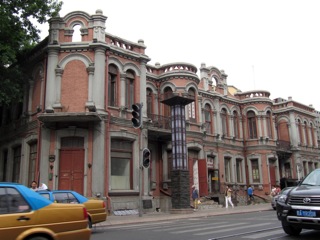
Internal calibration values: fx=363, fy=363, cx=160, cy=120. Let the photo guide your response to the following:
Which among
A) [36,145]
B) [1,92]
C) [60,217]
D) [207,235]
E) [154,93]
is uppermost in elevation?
[154,93]

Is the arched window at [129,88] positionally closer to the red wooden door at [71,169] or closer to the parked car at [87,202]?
the red wooden door at [71,169]

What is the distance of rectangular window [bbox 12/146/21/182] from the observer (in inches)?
974

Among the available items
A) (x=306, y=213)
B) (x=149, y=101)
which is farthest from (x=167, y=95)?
(x=306, y=213)

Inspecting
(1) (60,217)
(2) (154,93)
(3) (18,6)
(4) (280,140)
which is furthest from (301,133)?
(1) (60,217)

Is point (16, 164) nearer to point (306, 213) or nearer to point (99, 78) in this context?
point (99, 78)

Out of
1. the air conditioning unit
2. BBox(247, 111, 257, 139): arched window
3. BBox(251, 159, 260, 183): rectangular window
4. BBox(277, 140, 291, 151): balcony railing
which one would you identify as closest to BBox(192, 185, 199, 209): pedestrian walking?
the air conditioning unit

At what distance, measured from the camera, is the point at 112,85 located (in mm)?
23594

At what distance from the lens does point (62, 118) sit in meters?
20.8

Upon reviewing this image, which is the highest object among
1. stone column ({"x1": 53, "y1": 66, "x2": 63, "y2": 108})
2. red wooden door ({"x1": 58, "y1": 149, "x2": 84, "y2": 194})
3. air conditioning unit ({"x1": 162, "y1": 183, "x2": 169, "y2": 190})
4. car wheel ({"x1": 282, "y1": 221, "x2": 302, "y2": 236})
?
stone column ({"x1": 53, "y1": 66, "x2": 63, "y2": 108})

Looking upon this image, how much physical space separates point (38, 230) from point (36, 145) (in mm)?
16932

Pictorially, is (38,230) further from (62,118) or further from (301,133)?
(301,133)

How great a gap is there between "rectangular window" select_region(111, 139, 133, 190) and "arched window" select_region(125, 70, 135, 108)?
9.07 ft

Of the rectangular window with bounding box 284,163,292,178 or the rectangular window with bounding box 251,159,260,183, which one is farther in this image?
the rectangular window with bounding box 284,163,292,178

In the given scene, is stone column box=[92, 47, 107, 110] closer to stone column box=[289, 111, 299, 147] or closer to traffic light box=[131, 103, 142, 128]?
traffic light box=[131, 103, 142, 128]
